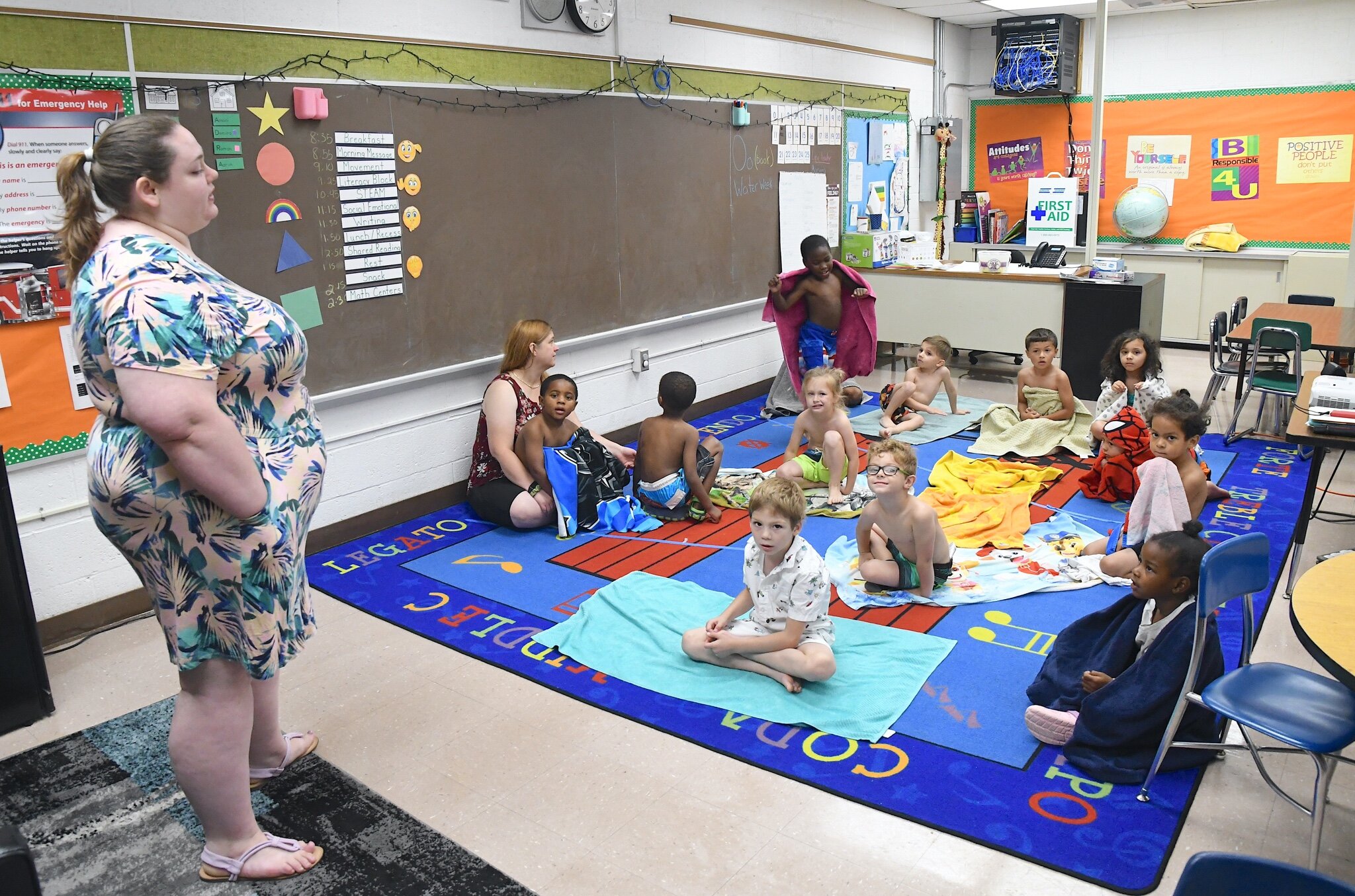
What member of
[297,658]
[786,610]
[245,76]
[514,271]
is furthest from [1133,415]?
[245,76]

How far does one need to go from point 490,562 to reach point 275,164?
1977mm

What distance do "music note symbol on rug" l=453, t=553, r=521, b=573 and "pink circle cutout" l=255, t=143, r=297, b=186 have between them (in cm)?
184

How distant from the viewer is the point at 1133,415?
512 centimetres

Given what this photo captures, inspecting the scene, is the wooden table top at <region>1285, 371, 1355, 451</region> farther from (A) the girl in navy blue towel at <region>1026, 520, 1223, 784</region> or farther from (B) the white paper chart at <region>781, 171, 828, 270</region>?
(B) the white paper chart at <region>781, 171, 828, 270</region>

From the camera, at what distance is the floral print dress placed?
83.7 inches

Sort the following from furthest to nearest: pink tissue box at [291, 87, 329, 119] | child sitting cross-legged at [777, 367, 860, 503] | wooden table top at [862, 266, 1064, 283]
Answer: wooden table top at [862, 266, 1064, 283]
child sitting cross-legged at [777, 367, 860, 503]
pink tissue box at [291, 87, 329, 119]

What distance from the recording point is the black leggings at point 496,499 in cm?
498

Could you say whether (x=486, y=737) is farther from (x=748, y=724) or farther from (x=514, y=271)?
(x=514, y=271)

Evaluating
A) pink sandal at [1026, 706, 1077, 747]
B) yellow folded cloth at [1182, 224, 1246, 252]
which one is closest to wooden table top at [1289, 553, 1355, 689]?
pink sandal at [1026, 706, 1077, 747]

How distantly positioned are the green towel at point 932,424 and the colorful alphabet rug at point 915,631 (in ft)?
0.67

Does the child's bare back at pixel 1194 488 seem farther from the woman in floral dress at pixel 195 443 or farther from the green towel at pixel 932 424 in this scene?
the woman in floral dress at pixel 195 443

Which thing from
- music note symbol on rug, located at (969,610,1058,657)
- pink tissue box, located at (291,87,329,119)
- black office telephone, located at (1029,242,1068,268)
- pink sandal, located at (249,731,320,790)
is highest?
pink tissue box, located at (291,87,329,119)

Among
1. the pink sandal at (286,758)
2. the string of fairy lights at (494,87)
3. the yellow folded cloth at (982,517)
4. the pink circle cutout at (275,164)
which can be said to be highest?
the string of fairy lights at (494,87)

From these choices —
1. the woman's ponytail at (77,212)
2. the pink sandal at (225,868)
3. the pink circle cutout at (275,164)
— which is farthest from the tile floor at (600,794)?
the pink circle cutout at (275,164)
